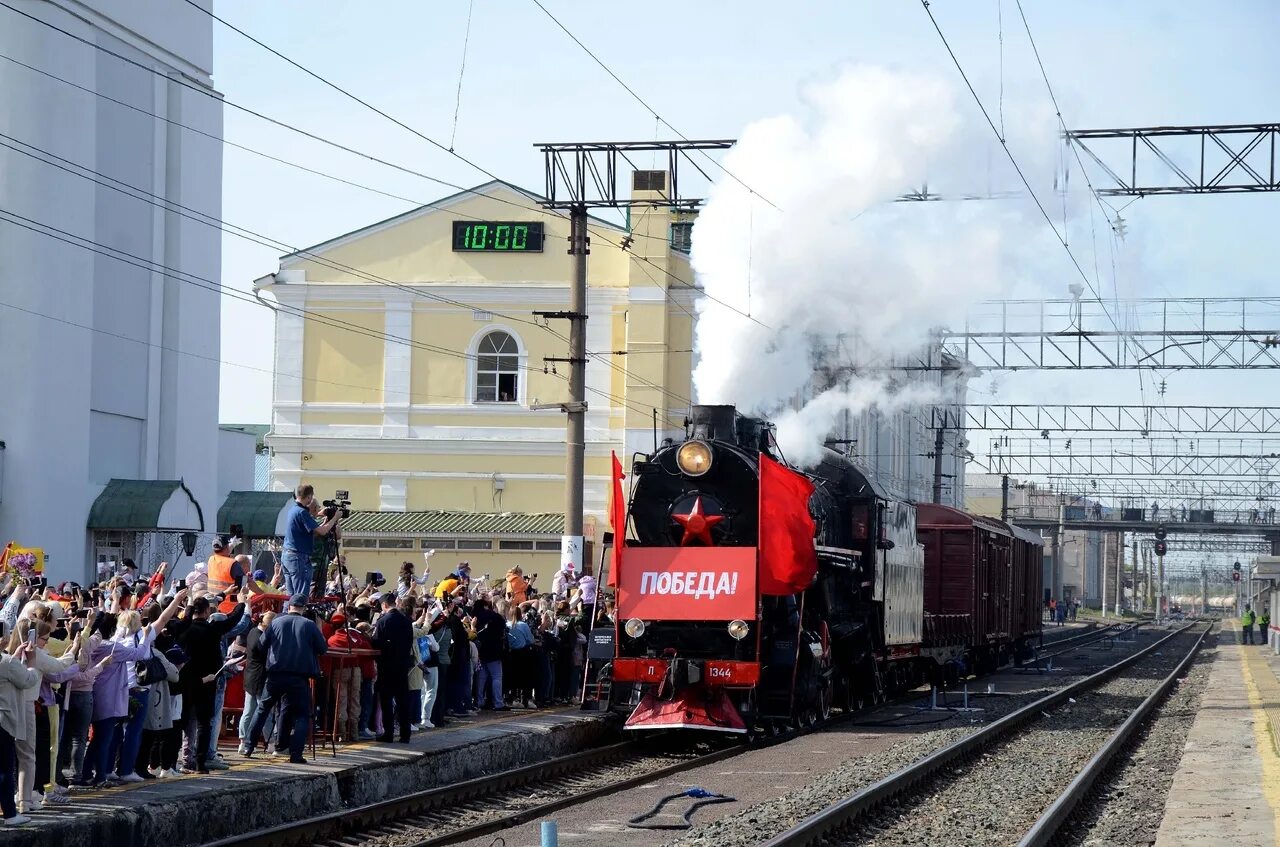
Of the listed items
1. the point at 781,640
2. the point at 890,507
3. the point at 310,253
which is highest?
the point at 310,253

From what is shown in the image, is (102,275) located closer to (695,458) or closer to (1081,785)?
(695,458)

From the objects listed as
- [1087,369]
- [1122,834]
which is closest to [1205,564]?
[1087,369]

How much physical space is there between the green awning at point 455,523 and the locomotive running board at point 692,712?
24.1 m

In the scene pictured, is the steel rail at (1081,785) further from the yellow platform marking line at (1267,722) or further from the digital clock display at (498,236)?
the digital clock display at (498,236)

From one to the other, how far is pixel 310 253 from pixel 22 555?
80.9 feet

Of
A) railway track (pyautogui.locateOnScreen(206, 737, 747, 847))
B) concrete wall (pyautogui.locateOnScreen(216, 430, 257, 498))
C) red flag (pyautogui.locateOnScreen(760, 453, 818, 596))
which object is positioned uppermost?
concrete wall (pyautogui.locateOnScreen(216, 430, 257, 498))

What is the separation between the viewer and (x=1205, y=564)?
6142 inches

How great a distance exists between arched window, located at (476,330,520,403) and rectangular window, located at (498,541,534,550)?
4116mm

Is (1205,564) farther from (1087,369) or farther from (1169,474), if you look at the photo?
(1087,369)

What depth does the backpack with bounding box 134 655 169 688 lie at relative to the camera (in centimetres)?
1341

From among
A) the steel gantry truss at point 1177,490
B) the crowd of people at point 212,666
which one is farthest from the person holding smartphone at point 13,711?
the steel gantry truss at point 1177,490

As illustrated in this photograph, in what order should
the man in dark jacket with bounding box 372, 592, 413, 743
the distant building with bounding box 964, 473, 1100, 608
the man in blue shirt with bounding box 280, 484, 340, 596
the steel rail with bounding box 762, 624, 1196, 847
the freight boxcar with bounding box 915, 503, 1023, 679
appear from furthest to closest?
the distant building with bounding box 964, 473, 1100, 608
the freight boxcar with bounding box 915, 503, 1023, 679
the man in dark jacket with bounding box 372, 592, 413, 743
the man in blue shirt with bounding box 280, 484, 340, 596
the steel rail with bounding box 762, 624, 1196, 847

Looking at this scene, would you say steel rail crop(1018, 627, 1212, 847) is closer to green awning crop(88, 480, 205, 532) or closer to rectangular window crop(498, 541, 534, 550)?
green awning crop(88, 480, 205, 532)

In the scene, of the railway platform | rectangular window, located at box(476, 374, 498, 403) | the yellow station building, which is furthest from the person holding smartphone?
rectangular window, located at box(476, 374, 498, 403)
